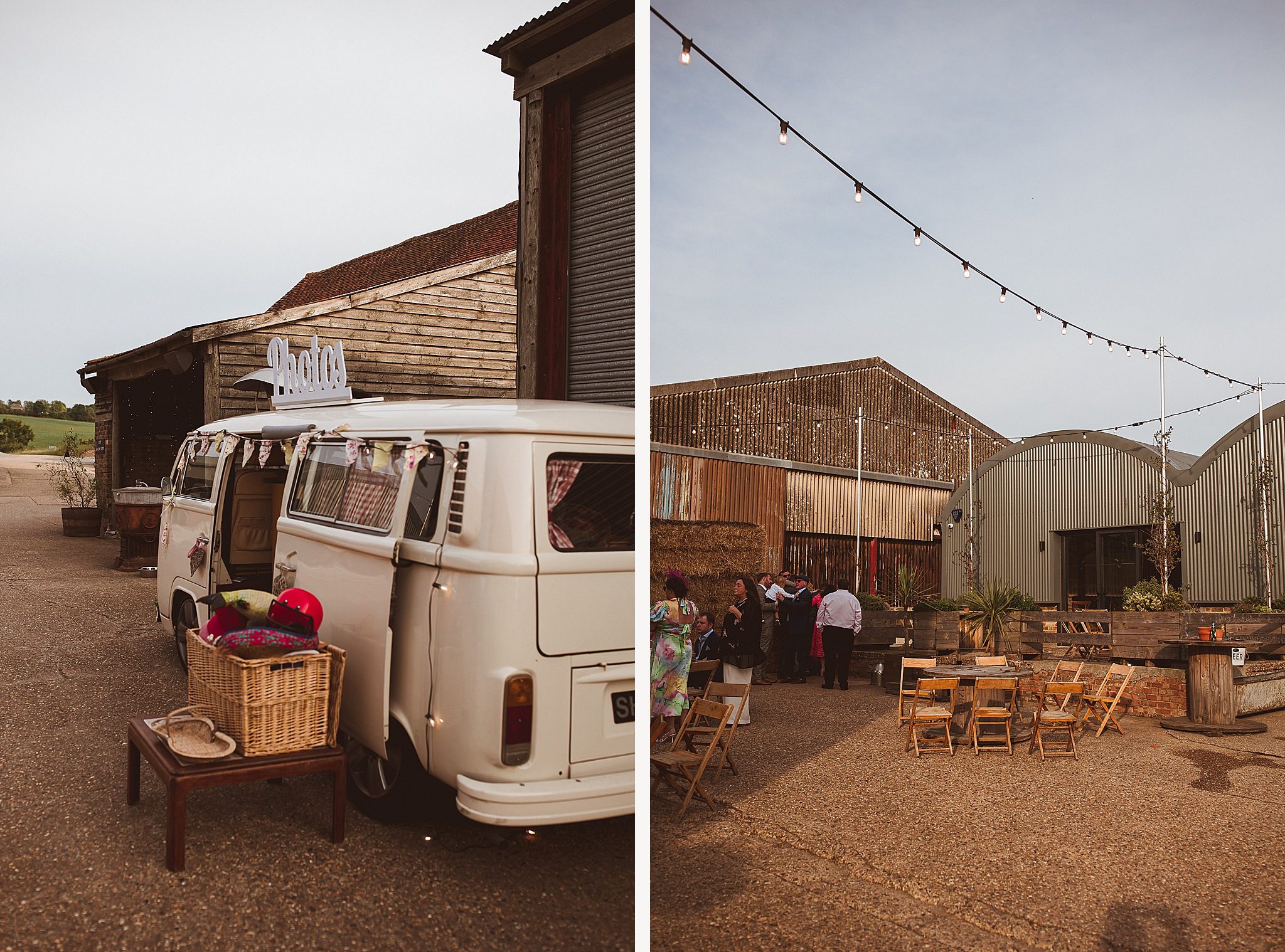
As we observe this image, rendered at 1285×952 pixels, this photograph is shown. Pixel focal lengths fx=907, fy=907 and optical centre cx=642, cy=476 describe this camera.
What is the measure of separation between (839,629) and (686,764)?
520 centimetres

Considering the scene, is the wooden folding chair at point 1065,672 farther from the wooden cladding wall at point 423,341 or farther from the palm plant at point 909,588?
the wooden cladding wall at point 423,341

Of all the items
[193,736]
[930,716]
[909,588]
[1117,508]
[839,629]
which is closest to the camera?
[193,736]

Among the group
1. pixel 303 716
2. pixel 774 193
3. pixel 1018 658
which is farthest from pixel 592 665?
pixel 1018 658

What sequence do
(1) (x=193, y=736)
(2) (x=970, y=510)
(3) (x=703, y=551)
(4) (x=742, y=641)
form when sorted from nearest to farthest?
1. (1) (x=193, y=736)
2. (3) (x=703, y=551)
3. (2) (x=970, y=510)
4. (4) (x=742, y=641)

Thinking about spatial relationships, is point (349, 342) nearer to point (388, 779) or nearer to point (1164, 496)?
point (388, 779)

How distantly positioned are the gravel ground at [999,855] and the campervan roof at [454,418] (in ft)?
3.80

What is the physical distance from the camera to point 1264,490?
2.00 metres

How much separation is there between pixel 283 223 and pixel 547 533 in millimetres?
1039

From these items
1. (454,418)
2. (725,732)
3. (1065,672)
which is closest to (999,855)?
(725,732)

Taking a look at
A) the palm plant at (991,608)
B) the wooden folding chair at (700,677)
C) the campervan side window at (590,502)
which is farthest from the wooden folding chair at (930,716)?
the campervan side window at (590,502)

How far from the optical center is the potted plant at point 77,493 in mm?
2307

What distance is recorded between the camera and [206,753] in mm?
2590

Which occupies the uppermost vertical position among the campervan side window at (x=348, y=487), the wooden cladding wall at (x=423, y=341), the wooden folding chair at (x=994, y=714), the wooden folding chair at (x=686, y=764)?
the wooden cladding wall at (x=423, y=341)

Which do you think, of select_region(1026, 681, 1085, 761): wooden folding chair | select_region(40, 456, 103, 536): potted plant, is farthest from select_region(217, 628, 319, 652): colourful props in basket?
select_region(1026, 681, 1085, 761): wooden folding chair
